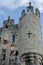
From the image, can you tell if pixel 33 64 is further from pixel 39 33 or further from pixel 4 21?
pixel 4 21

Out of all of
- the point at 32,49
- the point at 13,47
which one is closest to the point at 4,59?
the point at 13,47

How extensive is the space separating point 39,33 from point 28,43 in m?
1.92

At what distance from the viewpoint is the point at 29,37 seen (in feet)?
116

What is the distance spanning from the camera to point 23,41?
35.7 m

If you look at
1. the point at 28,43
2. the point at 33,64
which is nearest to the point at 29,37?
the point at 28,43

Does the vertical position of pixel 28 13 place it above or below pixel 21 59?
above

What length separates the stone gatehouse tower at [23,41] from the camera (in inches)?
1380

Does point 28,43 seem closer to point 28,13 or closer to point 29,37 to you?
point 29,37

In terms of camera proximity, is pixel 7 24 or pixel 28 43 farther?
pixel 7 24

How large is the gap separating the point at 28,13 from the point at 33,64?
20.4ft

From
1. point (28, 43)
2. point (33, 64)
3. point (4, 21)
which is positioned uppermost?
point (4, 21)

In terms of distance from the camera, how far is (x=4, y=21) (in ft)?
129

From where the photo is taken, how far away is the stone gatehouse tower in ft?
115

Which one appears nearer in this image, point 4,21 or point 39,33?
point 39,33
